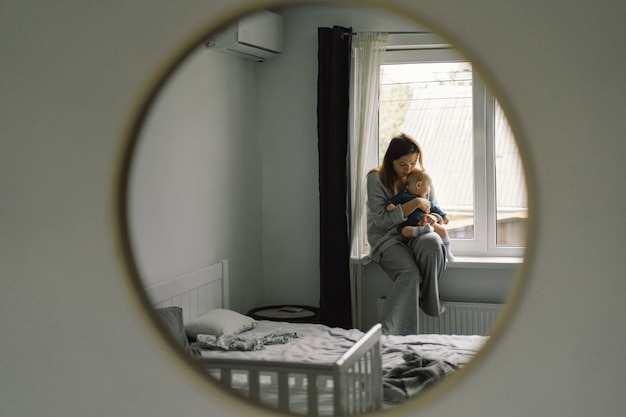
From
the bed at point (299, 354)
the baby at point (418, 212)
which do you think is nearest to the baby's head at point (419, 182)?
the baby at point (418, 212)

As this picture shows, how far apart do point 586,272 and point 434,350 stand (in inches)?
11.0

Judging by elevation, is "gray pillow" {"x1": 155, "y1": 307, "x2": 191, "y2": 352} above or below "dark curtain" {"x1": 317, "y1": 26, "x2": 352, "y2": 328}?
below

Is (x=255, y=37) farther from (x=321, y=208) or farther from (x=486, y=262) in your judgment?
(x=486, y=262)

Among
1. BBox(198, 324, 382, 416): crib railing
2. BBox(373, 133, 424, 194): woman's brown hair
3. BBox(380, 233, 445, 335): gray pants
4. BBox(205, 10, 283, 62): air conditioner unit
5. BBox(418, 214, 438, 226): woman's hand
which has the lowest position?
BBox(198, 324, 382, 416): crib railing

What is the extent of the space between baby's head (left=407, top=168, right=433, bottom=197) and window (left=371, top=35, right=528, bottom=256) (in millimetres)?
13

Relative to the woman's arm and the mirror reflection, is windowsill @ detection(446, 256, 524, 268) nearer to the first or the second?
the mirror reflection

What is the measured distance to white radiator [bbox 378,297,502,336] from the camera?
3.79 feet

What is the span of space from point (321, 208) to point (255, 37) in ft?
1.08

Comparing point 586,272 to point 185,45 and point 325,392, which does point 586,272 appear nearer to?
point 325,392

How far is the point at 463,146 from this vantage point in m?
1.12

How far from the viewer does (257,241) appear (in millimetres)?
1290

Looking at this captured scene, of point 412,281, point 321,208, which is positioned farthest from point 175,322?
point 412,281

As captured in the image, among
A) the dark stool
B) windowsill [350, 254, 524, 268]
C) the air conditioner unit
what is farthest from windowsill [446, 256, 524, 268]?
the air conditioner unit

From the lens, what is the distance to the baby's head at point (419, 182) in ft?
3.76
